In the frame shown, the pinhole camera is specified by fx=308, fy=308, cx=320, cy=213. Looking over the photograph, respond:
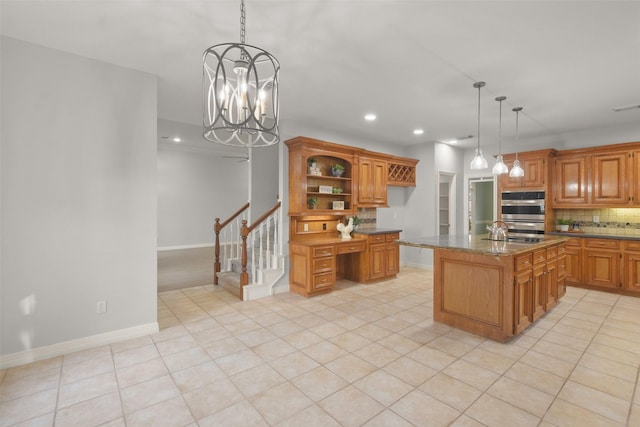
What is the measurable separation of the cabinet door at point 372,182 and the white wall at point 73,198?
3503 millimetres

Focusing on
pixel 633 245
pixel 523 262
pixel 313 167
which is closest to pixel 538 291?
pixel 523 262

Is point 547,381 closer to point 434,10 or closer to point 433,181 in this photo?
point 434,10

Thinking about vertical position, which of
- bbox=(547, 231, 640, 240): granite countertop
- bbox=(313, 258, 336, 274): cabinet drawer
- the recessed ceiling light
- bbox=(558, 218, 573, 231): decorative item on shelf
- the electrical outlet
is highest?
the recessed ceiling light

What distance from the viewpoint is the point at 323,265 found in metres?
4.77

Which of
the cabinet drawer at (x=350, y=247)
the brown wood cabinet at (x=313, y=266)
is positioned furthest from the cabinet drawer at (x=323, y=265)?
the cabinet drawer at (x=350, y=247)

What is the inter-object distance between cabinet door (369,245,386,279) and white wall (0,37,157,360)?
3.45m

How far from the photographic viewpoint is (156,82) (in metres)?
3.40

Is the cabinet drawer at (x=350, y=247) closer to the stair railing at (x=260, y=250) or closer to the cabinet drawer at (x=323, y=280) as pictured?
the cabinet drawer at (x=323, y=280)

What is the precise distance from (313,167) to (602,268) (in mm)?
4944

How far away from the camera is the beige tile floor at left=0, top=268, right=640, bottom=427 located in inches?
80.3

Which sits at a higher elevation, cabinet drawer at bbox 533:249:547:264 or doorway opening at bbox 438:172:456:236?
doorway opening at bbox 438:172:456:236

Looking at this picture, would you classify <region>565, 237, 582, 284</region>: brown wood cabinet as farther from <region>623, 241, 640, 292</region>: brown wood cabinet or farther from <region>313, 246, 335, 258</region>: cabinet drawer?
<region>313, 246, 335, 258</region>: cabinet drawer

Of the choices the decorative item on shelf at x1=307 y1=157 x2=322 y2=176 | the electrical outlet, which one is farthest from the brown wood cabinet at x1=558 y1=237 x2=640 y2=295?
the electrical outlet

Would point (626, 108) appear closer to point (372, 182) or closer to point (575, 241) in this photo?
point (575, 241)
